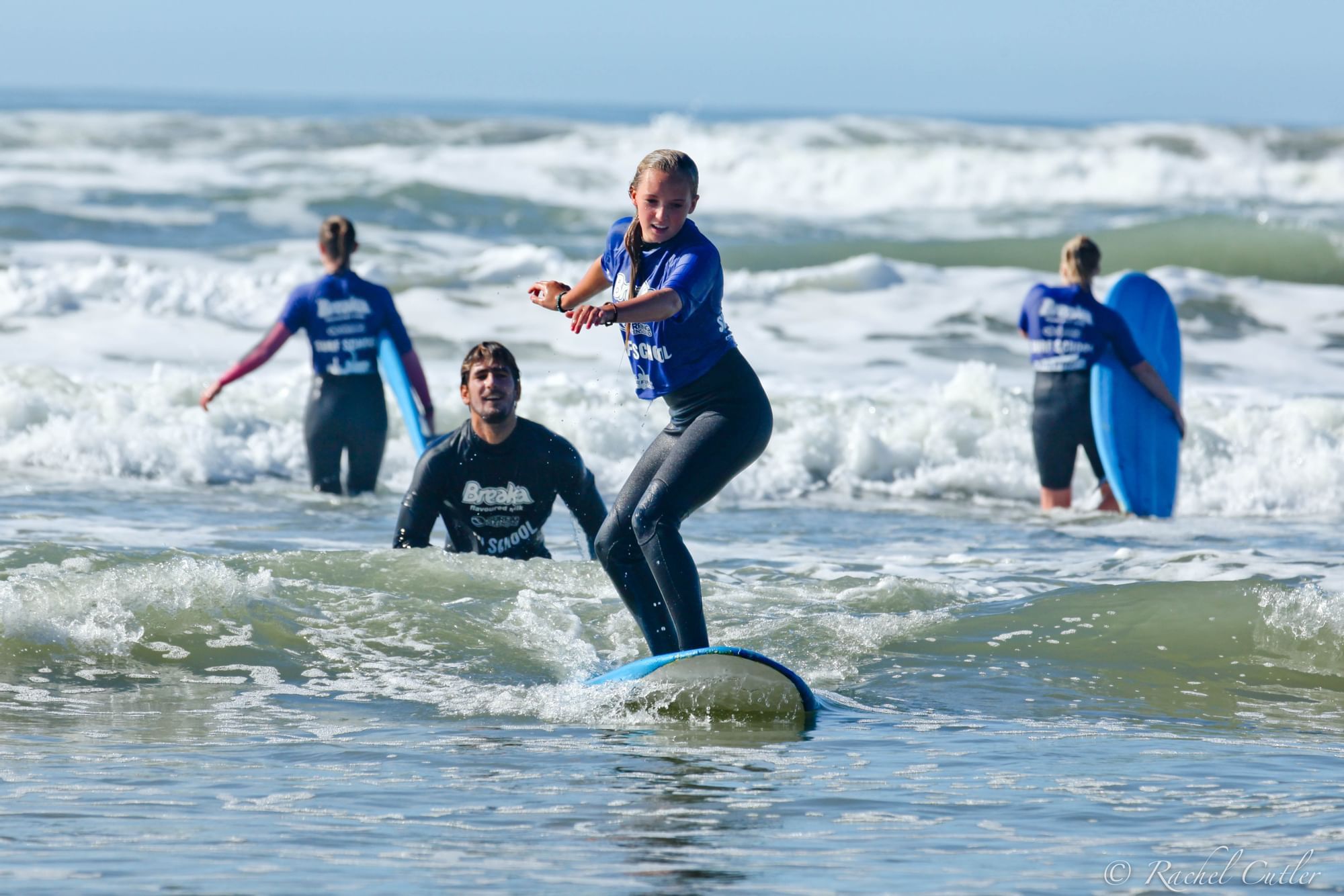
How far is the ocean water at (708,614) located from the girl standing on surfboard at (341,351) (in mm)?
537

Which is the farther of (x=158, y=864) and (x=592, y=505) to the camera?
(x=592, y=505)

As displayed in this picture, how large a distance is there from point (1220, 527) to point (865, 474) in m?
2.58

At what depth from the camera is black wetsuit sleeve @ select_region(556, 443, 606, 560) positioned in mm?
6215

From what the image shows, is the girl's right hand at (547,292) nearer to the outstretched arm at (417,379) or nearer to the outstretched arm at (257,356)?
the outstretched arm at (417,379)

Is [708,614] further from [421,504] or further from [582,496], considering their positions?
[421,504]

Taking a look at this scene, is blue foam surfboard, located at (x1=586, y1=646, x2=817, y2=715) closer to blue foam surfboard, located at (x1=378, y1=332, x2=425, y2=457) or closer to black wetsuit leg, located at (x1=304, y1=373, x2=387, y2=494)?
blue foam surfboard, located at (x1=378, y1=332, x2=425, y2=457)

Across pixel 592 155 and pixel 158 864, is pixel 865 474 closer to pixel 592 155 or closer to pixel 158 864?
pixel 158 864

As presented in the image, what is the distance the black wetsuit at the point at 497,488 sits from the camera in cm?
630

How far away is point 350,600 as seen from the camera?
6.86m

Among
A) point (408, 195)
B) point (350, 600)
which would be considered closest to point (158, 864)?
point (350, 600)

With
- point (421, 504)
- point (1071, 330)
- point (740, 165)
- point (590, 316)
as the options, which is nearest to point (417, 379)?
point (421, 504)

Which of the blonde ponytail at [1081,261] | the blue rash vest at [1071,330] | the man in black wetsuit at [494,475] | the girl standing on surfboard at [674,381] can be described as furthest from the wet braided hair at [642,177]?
the blue rash vest at [1071,330]

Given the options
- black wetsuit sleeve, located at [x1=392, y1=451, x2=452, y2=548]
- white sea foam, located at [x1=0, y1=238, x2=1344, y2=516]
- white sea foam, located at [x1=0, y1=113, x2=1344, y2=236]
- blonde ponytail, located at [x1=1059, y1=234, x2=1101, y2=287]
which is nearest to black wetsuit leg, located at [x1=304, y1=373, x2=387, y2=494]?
white sea foam, located at [x1=0, y1=238, x2=1344, y2=516]

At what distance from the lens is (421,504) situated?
631cm
